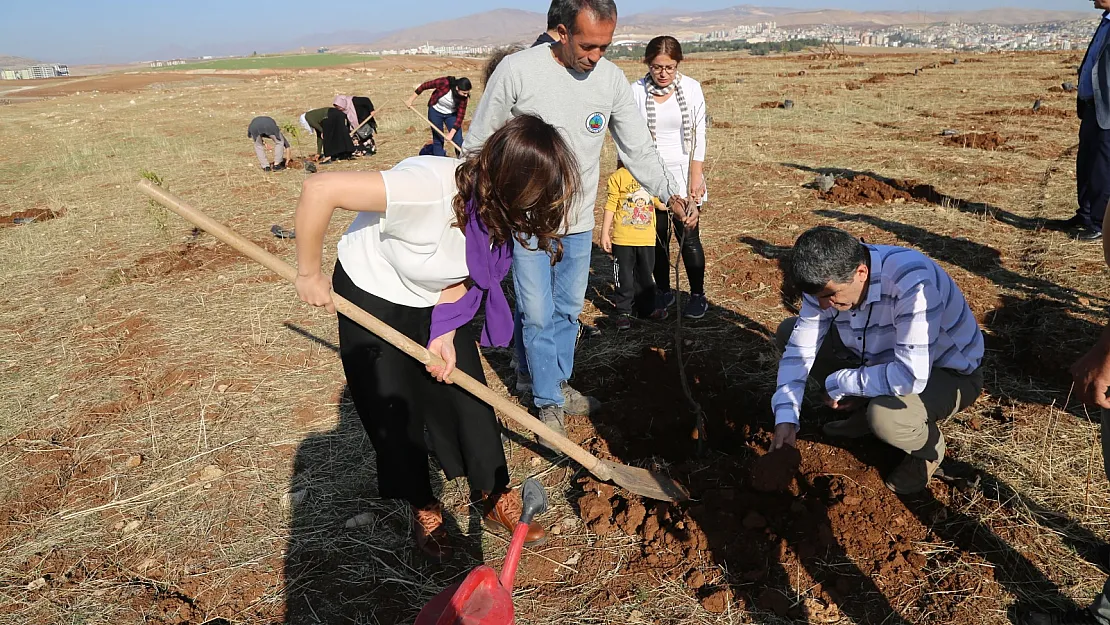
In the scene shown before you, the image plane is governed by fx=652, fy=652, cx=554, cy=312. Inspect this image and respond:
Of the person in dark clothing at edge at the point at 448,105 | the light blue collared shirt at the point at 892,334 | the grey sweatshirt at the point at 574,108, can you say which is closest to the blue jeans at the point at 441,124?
the person in dark clothing at edge at the point at 448,105

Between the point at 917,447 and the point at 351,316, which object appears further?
the point at 917,447

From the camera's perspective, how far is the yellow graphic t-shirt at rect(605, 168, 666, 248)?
422 cm

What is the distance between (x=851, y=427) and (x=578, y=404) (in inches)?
53.6

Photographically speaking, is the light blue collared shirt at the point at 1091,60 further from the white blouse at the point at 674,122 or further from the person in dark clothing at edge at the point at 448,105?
the person in dark clothing at edge at the point at 448,105

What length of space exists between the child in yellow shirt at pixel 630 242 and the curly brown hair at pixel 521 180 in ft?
7.34

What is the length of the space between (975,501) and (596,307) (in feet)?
9.22

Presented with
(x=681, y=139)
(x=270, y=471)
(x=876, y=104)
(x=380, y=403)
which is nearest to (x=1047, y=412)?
(x=681, y=139)

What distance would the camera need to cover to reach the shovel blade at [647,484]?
2.71 meters

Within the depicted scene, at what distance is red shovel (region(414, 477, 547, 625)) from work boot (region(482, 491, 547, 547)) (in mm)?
939

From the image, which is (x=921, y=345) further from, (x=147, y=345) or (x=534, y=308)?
(x=147, y=345)

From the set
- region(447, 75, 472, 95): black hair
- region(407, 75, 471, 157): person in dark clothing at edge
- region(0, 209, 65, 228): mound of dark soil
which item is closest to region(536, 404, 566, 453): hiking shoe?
region(407, 75, 471, 157): person in dark clothing at edge

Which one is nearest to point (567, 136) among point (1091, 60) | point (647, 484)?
point (647, 484)

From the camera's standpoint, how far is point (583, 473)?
313cm

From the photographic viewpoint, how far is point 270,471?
3293 mm
